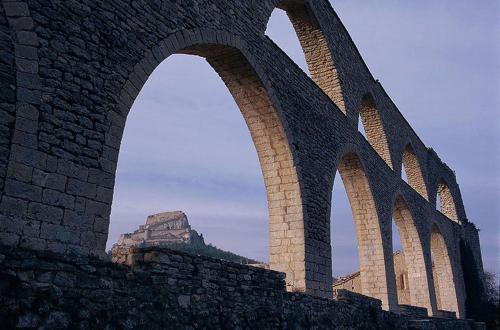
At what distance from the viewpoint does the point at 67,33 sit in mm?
5156

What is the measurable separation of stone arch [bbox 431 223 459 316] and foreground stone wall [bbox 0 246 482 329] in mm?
18130

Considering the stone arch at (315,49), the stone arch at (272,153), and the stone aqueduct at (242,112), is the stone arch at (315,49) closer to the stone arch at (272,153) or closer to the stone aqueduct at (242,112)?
the stone aqueduct at (242,112)

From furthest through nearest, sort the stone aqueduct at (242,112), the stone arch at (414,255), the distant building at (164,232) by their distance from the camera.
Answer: the distant building at (164,232) → the stone arch at (414,255) → the stone aqueduct at (242,112)

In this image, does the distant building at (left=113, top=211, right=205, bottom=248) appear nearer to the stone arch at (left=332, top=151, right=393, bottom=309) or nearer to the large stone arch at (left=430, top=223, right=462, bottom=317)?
the large stone arch at (left=430, top=223, right=462, bottom=317)

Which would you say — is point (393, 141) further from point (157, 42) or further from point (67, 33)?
point (67, 33)

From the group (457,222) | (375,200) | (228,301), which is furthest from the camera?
(457,222)

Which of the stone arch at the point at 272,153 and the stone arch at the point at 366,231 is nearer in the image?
the stone arch at the point at 272,153

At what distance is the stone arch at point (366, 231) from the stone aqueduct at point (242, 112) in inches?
1.2

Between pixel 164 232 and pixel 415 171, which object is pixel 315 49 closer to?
pixel 415 171

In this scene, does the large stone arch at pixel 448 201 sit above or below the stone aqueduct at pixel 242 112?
above

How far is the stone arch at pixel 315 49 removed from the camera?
40.1 feet

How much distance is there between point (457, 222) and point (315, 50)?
18.7 m

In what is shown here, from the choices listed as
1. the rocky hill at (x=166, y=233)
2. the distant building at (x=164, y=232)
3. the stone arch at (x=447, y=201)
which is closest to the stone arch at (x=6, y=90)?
the stone arch at (x=447, y=201)

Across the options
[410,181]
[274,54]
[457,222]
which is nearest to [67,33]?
[274,54]
